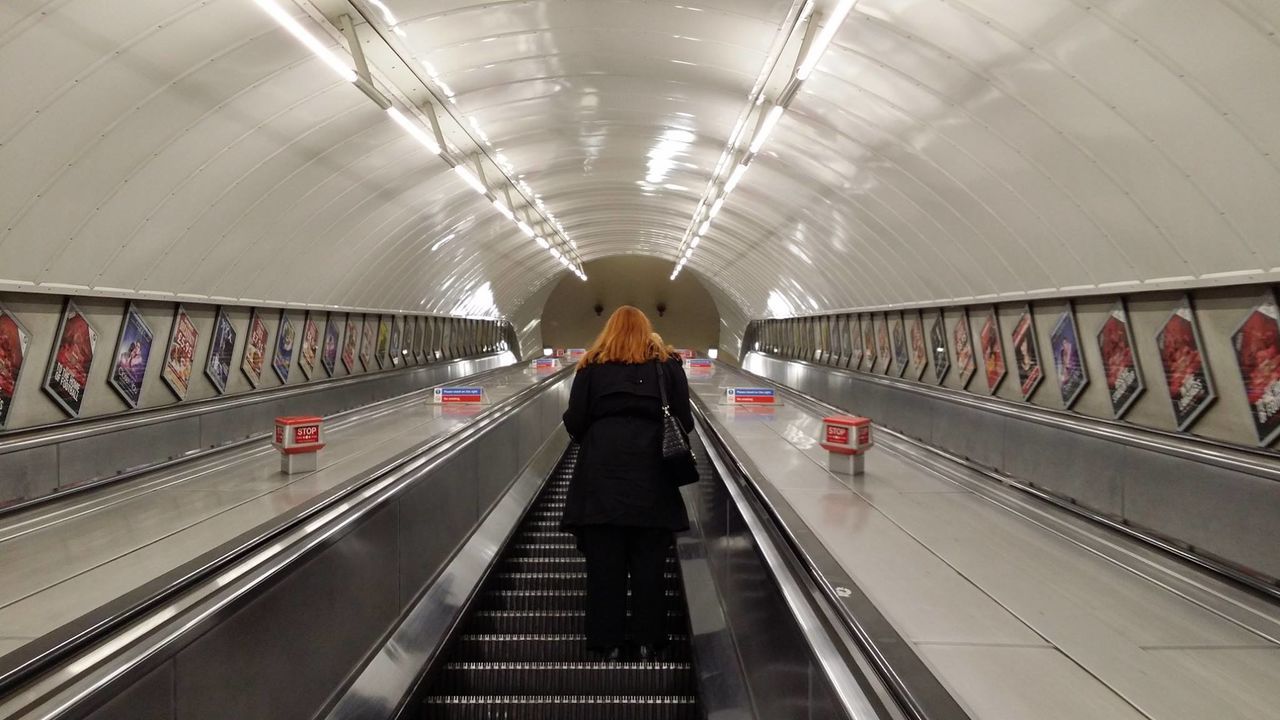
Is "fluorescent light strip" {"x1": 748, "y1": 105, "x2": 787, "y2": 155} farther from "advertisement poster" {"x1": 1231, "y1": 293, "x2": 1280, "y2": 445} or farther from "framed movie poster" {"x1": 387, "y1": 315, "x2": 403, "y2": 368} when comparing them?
"framed movie poster" {"x1": 387, "y1": 315, "x2": 403, "y2": 368}

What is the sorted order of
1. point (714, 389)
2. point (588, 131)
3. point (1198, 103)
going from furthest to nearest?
point (714, 389), point (588, 131), point (1198, 103)

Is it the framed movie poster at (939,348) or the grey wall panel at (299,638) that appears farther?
the framed movie poster at (939,348)

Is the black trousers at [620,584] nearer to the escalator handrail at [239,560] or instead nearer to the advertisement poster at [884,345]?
the escalator handrail at [239,560]

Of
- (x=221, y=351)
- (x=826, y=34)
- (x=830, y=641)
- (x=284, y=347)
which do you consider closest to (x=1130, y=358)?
(x=826, y=34)

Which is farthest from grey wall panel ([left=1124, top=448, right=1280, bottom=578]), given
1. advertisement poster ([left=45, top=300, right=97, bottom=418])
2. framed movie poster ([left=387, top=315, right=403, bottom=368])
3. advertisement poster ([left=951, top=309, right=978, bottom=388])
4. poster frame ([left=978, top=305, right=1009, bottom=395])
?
framed movie poster ([left=387, top=315, right=403, bottom=368])

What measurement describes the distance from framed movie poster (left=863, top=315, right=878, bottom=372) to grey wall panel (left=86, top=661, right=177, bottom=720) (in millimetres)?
18153

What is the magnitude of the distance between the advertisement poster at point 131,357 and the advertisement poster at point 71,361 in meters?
0.46

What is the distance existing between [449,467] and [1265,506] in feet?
18.2

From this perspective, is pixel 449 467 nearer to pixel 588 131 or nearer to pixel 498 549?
pixel 498 549

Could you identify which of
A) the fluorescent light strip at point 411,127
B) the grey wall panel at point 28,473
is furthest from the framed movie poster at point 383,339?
the grey wall panel at point 28,473

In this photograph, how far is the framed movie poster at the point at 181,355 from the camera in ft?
35.4

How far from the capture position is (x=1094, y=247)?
26.3 ft

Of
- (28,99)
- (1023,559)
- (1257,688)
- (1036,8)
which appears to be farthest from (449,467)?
(1036,8)

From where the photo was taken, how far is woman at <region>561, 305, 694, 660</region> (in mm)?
4395
